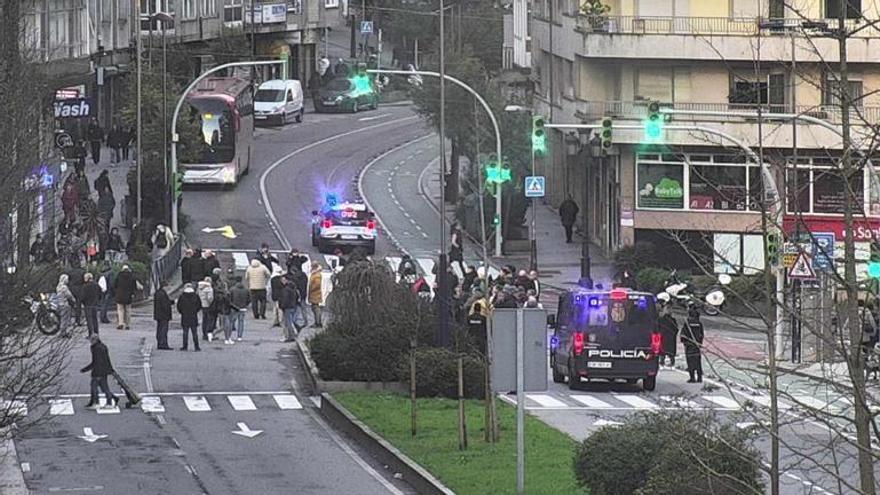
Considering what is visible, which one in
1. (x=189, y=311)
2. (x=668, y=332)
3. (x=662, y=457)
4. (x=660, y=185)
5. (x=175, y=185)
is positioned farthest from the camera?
(x=660, y=185)

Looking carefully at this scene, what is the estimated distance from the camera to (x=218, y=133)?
72750 millimetres

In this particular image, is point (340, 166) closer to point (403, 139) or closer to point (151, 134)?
point (403, 139)

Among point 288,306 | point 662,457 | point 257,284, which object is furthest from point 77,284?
point 662,457

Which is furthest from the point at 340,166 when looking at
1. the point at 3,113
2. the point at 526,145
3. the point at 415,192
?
the point at 3,113

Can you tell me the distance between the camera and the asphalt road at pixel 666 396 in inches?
653

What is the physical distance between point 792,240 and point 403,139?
7845cm

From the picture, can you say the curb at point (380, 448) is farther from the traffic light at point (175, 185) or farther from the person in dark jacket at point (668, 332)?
the traffic light at point (175, 185)

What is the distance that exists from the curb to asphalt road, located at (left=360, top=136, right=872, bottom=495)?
279 cm

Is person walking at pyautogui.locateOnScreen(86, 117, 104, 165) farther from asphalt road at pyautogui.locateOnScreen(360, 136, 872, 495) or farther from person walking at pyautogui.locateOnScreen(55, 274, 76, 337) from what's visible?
person walking at pyautogui.locateOnScreen(55, 274, 76, 337)

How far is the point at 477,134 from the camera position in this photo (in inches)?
2625

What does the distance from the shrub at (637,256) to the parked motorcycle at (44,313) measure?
23.6 metres

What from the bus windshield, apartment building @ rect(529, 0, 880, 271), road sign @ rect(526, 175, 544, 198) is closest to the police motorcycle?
road sign @ rect(526, 175, 544, 198)

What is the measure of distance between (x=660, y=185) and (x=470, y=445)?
1479 inches

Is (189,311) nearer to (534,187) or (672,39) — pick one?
(534,187)
